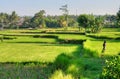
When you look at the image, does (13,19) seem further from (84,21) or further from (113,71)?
(113,71)

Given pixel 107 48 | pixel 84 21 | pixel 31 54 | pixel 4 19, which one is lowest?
pixel 4 19

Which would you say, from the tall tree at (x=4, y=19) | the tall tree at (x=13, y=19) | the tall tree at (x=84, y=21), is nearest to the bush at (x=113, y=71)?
the tall tree at (x=84, y=21)

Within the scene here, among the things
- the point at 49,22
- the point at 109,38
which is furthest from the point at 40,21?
the point at 109,38

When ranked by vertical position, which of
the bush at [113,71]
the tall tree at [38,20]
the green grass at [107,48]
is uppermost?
the bush at [113,71]

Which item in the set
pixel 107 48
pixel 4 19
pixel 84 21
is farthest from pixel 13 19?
pixel 107 48

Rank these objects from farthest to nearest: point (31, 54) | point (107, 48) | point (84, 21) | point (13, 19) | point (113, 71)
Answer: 1. point (13, 19)
2. point (84, 21)
3. point (107, 48)
4. point (31, 54)
5. point (113, 71)

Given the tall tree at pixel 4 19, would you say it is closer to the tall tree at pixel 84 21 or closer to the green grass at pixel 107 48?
the tall tree at pixel 84 21

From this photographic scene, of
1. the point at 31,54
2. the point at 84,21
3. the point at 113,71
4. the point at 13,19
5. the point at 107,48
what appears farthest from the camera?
the point at 13,19

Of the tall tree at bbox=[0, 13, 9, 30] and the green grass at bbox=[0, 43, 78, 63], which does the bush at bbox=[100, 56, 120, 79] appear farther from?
the tall tree at bbox=[0, 13, 9, 30]

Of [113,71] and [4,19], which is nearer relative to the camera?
[113,71]

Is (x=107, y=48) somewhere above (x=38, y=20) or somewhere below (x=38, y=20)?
above

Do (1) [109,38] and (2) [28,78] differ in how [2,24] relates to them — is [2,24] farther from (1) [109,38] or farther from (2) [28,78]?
(2) [28,78]

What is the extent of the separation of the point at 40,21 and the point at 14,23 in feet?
40.5

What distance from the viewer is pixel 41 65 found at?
2262 cm
